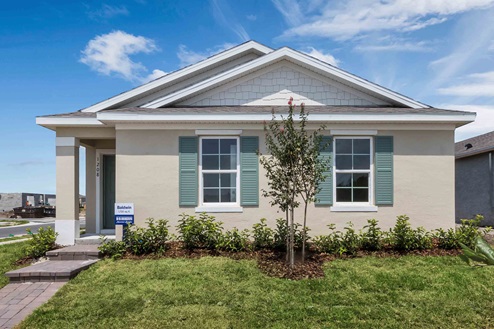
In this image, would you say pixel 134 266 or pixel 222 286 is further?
pixel 134 266

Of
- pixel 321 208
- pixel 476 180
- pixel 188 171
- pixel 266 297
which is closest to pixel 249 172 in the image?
pixel 188 171

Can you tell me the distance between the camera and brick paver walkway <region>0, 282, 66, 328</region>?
17.6 feet

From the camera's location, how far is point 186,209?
29.6ft

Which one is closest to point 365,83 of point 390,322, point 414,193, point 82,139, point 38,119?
point 414,193

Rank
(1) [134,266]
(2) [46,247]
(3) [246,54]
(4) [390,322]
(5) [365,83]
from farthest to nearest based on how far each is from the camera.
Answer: (3) [246,54]
(5) [365,83]
(2) [46,247]
(1) [134,266]
(4) [390,322]

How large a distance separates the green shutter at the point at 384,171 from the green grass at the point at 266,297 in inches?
83.0

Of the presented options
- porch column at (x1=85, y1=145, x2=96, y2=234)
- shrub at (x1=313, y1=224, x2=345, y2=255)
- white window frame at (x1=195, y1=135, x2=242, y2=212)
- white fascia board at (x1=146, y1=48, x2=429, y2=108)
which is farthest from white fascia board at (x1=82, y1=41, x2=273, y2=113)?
shrub at (x1=313, y1=224, x2=345, y2=255)

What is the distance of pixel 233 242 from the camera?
322 inches

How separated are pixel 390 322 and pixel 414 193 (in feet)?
16.9

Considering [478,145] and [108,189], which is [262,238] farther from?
[478,145]

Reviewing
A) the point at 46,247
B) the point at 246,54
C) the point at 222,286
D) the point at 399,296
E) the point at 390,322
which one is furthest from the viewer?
the point at 246,54

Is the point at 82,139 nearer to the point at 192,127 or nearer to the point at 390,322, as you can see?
the point at 192,127

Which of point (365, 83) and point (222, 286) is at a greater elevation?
point (365, 83)

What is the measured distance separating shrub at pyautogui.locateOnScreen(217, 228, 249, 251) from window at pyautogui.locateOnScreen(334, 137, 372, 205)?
9.03 feet
